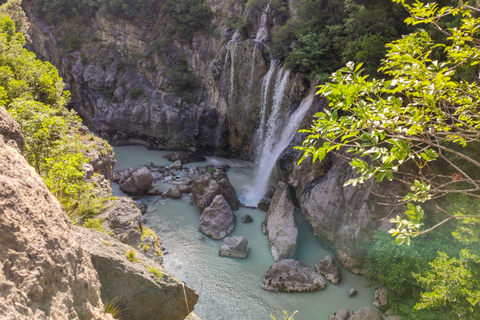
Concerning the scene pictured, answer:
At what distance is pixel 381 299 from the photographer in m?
9.79

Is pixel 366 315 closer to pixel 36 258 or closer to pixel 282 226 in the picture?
pixel 282 226

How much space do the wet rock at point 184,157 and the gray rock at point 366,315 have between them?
51.2 feet

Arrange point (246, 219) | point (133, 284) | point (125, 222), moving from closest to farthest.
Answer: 1. point (133, 284)
2. point (125, 222)
3. point (246, 219)

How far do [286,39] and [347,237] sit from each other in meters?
10.8

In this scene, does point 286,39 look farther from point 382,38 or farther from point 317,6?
point 382,38

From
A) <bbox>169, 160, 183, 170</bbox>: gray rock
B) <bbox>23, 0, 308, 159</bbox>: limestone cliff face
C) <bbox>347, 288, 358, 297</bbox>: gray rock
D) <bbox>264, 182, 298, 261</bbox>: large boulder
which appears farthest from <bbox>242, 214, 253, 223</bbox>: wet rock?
<bbox>169, 160, 183, 170</bbox>: gray rock

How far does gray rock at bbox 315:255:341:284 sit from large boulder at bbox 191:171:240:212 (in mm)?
5571

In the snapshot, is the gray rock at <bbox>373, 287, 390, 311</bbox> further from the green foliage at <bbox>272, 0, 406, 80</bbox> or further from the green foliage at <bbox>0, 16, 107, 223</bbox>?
the green foliage at <bbox>0, 16, 107, 223</bbox>

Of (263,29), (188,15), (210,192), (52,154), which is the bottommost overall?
(210,192)

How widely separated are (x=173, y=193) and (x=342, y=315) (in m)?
10.6

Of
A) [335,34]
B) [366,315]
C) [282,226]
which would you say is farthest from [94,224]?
[335,34]

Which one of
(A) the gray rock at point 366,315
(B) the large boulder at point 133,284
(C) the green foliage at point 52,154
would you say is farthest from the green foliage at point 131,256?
(A) the gray rock at point 366,315

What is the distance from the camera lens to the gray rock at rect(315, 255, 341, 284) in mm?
11000

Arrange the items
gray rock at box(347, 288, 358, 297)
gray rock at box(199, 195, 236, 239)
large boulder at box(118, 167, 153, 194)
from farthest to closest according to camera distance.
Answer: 1. large boulder at box(118, 167, 153, 194)
2. gray rock at box(199, 195, 236, 239)
3. gray rock at box(347, 288, 358, 297)
